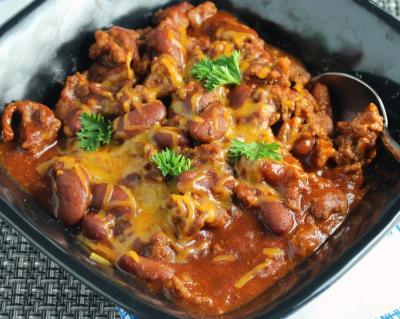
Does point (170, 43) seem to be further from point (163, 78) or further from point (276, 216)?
point (276, 216)

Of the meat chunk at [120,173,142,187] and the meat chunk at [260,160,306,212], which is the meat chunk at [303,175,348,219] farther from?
the meat chunk at [120,173,142,187]

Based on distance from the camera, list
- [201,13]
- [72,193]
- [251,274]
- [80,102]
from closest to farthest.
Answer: [251,274]
[72,193]
[80,102]
[201,13]

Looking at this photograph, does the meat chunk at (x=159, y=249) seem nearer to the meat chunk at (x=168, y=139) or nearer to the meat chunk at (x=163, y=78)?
the meat chunk at (x=168, y=139)

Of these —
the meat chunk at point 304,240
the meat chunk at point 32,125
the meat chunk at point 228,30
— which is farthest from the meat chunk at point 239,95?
the meat chunk at point 32,125

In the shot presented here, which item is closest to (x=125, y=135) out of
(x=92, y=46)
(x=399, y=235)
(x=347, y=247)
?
(x=92, y=46)

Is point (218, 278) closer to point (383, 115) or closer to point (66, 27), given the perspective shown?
point (383, 115)

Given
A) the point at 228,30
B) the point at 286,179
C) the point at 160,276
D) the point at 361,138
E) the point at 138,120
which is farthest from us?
the point at 228,30

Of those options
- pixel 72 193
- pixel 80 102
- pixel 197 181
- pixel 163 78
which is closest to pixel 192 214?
pixel 197 181

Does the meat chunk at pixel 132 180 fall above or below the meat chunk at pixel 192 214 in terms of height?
below
